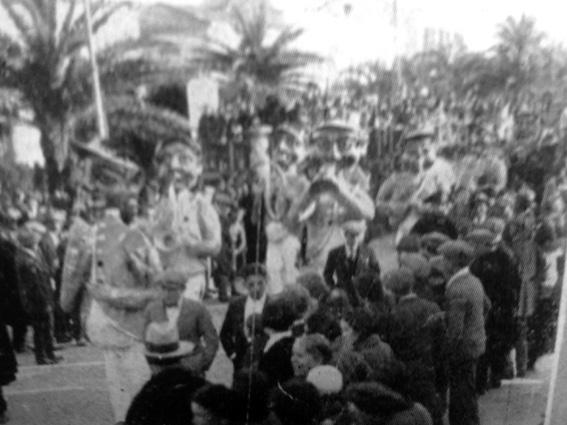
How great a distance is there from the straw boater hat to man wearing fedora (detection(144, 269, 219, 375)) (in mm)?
14

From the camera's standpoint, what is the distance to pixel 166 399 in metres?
3.18

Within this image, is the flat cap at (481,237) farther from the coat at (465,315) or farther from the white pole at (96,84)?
the white pole at (96,84)

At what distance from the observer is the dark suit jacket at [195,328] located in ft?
10.1

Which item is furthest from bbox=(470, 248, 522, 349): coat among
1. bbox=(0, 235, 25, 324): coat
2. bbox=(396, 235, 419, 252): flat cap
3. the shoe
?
bbox=(0, 235, 25, 324): coat

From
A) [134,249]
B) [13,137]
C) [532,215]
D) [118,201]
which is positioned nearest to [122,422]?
[134,249]

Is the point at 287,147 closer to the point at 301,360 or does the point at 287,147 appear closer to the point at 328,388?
the point at 301,360

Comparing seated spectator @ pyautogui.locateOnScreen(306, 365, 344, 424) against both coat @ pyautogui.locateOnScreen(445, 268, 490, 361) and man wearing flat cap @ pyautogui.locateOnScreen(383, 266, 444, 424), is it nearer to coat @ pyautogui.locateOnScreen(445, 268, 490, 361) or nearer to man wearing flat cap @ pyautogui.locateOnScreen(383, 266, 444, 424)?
man wearing flat cap @ pyautogui.locateOnScreen(383, 266, 444, 424)

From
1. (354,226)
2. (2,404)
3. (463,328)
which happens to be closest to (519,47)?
(354,226)

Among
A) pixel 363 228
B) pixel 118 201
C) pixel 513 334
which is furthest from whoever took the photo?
pixel 513 334

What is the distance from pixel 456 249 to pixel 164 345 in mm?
1322

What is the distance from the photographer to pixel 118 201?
294 cm

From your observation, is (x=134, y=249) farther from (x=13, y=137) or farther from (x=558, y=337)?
(x=558, y=337)

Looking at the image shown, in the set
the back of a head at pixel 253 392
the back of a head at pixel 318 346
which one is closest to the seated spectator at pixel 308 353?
the back of a head at pixel 318 346

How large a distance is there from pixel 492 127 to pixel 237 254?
3.95 ft
